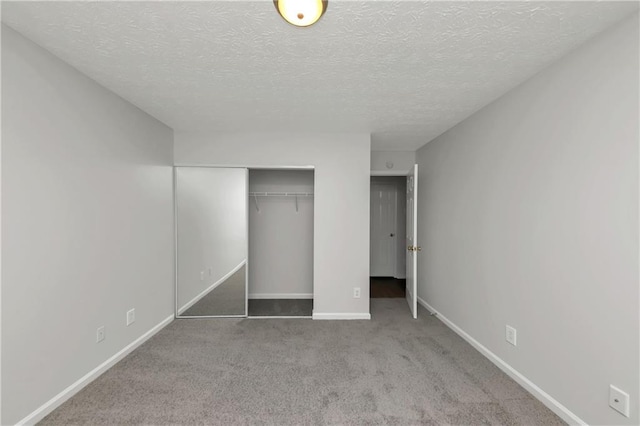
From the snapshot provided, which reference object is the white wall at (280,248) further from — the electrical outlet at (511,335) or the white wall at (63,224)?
the electrical outlet at (511,335)

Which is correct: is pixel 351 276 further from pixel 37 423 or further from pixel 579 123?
pixel 37 423

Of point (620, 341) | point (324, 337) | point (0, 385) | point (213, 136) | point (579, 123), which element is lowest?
point (324, 337)

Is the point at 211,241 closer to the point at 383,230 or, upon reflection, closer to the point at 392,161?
the point at 392,161

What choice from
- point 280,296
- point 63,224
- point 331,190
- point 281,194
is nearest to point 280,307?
point 280,296

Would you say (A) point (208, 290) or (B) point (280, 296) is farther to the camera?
(B) point (280, 296)

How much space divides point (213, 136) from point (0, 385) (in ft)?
9.02

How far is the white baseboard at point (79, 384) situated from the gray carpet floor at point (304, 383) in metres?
0.05

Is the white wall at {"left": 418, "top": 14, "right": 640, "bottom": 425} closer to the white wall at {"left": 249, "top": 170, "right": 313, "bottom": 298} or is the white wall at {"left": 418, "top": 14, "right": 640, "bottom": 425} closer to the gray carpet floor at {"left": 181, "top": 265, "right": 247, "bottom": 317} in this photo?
the white wall at {"left": 249, "top": 170, "right": 313, "bottom": 298}

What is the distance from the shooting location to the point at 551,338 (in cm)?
192

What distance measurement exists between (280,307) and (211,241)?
52.2 inches

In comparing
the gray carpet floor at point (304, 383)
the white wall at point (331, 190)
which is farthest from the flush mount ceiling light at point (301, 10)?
the gray carpet floor at point (304, 383)

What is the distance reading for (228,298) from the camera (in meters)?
3.63

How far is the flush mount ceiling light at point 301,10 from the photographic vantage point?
1333mm

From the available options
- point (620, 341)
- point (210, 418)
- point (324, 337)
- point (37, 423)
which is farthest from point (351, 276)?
point (37, 423)
